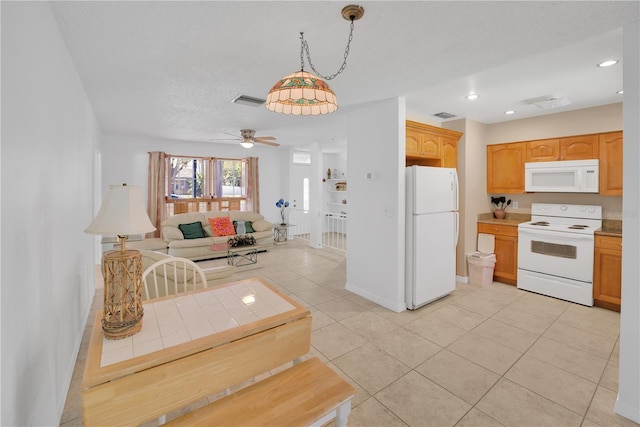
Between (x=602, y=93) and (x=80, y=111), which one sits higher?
(x=602, y=93)

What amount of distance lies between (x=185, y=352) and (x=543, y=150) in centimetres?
509

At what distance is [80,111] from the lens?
292 cm

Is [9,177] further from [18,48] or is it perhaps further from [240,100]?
[240,100]

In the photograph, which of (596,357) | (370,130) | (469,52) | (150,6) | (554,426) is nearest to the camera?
(150,6)

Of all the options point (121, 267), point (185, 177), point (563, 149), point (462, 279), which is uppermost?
point (563, 149)

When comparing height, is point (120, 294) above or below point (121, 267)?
below

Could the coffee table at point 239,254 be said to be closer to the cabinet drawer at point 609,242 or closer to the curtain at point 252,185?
the curtain at point 252,185

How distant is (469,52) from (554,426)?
103 inches

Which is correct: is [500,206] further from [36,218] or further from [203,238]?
[36,218]

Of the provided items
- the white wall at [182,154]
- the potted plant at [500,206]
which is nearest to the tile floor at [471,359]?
the potted plant at [500,206]

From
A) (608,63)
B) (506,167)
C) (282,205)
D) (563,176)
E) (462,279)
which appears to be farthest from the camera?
(282,205)

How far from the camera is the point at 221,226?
6.39 m

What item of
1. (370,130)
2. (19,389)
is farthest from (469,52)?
(19,389)

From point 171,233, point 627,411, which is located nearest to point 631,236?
point 627,411
